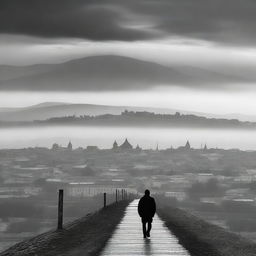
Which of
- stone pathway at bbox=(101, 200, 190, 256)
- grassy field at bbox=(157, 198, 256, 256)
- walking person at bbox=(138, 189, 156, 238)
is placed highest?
walking person at bbox=(138, 189, 156, 238)

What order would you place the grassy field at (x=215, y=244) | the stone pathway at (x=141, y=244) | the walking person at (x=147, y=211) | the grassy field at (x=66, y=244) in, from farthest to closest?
the walking person at (x=147, y=211) < the grassy field at (x=215, y=244) < the grassy field at (x=66, y=244) < the stone pathway at (x=141, y=244)

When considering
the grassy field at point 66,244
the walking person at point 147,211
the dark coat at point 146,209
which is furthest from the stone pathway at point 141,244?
the dark coat at point 146,209

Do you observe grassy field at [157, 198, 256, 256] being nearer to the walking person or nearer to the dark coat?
the walking person

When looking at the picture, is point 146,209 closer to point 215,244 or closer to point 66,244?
point 215,244

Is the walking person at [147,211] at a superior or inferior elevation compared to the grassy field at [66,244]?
superior

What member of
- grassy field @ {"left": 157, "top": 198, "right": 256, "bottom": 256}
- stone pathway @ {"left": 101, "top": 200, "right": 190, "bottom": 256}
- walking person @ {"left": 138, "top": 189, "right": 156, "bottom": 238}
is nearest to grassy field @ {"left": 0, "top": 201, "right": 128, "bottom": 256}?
stone pathway @ {"left": 101, "top": 200, "right": 190, "bottom": 256}

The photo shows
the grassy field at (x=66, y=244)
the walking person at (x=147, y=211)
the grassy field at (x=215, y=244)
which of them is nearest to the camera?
the grassy field at (x=66, y=244)

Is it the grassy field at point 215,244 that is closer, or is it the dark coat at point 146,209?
the grassy field at point 215,244

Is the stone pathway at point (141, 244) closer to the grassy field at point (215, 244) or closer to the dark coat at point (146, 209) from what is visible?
the grassy field at point (215, 244)

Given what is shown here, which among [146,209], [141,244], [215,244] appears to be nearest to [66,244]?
[141,244]

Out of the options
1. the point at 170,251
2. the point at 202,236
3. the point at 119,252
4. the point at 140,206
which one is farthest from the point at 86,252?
the point at 202,236

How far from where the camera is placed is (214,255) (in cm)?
2725

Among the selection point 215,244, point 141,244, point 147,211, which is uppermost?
point 147,211

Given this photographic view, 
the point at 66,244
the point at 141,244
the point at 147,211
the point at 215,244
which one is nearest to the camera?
the point at 141,244
